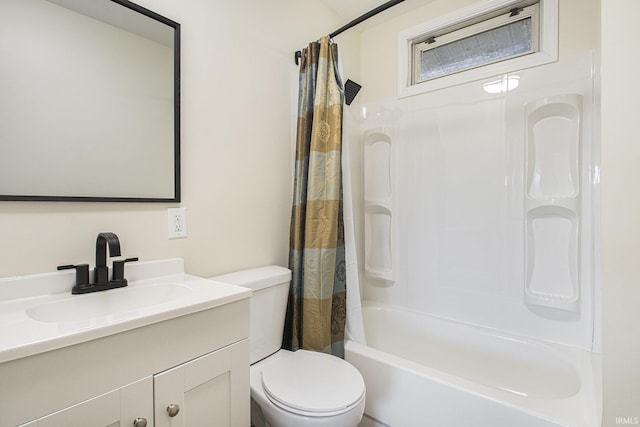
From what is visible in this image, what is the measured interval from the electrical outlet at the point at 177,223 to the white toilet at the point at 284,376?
270mm

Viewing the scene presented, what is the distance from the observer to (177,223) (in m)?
1.32

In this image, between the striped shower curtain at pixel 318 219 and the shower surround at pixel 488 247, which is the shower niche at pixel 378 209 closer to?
the shower surround at pixel 488 247

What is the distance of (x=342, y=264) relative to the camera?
5.48 ft

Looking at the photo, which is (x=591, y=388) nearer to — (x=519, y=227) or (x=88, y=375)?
(x=519, y=227)

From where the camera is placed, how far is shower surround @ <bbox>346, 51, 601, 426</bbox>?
55.6 inches

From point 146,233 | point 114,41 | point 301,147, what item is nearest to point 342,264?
point 301,147

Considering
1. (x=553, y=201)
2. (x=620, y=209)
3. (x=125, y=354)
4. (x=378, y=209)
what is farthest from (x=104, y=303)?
(x=553, y=201)

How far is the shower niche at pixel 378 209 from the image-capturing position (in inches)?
87.7

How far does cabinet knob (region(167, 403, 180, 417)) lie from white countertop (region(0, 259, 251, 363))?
25cm

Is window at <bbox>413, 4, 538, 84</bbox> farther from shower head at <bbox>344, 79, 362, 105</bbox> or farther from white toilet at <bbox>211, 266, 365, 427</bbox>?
white toilet at <bbox>211, 266, 365, 427</bbox>

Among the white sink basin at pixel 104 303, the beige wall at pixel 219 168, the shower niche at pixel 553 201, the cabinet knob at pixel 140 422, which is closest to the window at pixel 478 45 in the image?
the shower niche at pixel 553 201

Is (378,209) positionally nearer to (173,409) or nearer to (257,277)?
(257,277)

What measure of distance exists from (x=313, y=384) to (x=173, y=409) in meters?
0.57

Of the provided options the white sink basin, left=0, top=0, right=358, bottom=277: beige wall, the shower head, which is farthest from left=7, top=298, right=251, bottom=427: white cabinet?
the shower head
